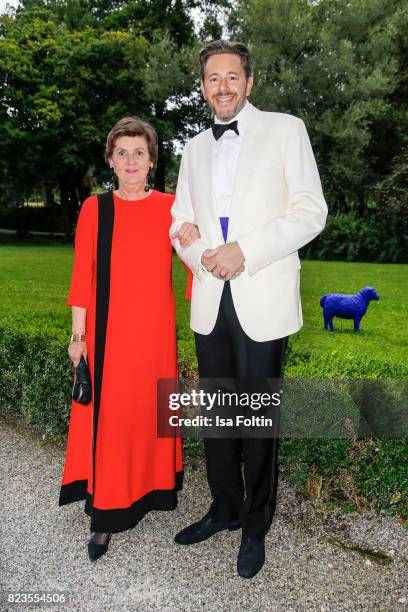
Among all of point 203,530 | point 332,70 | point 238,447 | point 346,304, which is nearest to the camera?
point 238,447

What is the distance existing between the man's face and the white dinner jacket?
4.6 inches

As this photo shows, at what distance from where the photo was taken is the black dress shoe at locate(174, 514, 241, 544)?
336 cm

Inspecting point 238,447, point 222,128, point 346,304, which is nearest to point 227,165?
point 222,128

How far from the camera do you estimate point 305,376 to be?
3.86 m

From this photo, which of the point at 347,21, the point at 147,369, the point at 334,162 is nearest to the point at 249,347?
the point at 147,369

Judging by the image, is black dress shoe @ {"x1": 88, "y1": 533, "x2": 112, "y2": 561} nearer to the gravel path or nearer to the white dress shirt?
the gravel path

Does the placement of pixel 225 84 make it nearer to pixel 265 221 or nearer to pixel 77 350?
pixel 265 221

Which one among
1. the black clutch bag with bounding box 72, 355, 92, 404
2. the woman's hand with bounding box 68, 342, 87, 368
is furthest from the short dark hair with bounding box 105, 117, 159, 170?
the black clutch bag with bounding box 72, 355, 92, 404

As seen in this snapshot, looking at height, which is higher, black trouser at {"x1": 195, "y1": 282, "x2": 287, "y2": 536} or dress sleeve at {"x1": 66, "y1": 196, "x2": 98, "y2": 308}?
dress sleeve at {"x1": 66, "y1": 196, "x2": 98, "y2": 308}

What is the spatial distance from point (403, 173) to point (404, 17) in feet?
25.7

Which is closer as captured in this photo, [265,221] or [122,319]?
[265,221]

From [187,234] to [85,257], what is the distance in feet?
1.98

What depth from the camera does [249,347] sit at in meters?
2.82

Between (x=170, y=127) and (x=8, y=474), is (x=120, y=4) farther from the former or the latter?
(x=8, y=474)
